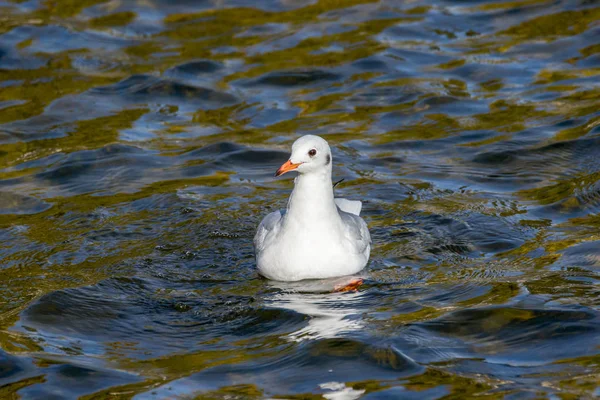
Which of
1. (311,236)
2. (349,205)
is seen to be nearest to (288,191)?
(349,205)

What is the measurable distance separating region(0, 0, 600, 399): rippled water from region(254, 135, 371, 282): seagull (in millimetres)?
189

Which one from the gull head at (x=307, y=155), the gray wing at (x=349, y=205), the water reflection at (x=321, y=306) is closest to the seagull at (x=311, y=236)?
the gull head at (x=307, y=155)

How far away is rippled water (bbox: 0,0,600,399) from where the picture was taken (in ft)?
21.4

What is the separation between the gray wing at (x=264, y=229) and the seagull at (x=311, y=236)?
84mm

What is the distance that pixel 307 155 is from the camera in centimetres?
801

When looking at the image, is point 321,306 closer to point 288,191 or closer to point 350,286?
point 350,286

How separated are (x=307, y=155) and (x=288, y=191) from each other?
2.89 m

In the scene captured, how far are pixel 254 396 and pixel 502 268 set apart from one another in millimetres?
3114

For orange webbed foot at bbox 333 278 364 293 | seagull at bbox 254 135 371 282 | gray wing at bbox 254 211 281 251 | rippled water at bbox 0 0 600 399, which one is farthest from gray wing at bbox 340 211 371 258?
gray wing at bbox 254 211 281 251

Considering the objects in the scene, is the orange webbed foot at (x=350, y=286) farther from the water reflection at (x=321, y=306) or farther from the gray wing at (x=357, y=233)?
the gray wing at (x=357, y=233)

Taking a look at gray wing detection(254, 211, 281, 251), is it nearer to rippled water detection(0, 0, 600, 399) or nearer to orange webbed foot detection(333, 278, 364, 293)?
rippled water detection(0, 0, 600, 399)

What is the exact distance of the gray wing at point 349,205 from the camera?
9508 mm

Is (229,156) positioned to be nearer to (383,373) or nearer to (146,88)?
(146,88)

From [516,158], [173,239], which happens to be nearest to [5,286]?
[173,239]
